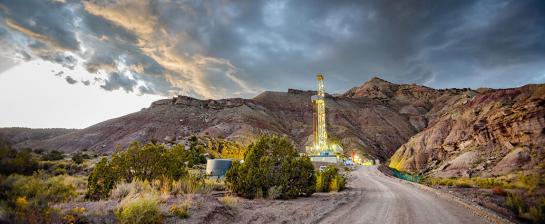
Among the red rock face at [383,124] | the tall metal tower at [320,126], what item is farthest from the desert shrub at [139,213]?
the tall metal tower at [320,126]

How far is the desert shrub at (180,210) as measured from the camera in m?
9.63

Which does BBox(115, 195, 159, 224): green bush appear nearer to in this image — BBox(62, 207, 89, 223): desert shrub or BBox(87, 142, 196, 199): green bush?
BBox(62, 207, 89, 223): desert shrub

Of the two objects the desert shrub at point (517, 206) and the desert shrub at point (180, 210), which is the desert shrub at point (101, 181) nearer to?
the desert shrub at point (180, 210)

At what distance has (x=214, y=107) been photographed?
119 m

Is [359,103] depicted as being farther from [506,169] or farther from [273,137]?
[273,137]

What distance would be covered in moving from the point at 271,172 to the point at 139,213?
9.20m

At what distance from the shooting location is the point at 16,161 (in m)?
5.22

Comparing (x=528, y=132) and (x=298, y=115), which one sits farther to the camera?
(x=298, y=115)

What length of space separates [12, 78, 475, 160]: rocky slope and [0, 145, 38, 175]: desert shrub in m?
66.4

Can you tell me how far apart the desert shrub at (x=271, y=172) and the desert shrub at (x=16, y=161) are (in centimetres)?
1082

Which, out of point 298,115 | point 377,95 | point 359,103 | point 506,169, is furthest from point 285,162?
point 377,95

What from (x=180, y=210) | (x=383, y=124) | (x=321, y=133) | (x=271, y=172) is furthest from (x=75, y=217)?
(x=383, y=124)

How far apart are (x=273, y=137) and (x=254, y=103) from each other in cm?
10670

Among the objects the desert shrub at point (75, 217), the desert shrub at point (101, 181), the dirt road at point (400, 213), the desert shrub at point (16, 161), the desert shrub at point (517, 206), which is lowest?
Answer: the dirt road at point (400, 213)
